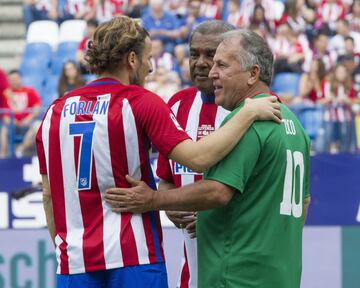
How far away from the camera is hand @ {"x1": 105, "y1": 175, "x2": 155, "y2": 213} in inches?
174

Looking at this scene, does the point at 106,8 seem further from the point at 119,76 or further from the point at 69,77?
the point at 119,76

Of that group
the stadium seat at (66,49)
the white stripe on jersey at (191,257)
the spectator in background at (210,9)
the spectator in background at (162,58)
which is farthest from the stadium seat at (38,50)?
the white stripe on jersey at (191,257)

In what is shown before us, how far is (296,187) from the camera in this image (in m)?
4.41

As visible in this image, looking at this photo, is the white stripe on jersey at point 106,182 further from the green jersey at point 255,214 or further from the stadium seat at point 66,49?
the stadium seat at point 66,49

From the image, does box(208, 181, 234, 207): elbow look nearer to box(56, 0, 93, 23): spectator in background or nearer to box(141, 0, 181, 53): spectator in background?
box(141, 0, 181, 53): spectator in background

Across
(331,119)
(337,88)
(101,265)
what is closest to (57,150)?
(101,265)

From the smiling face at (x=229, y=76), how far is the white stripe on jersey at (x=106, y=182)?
51 cm

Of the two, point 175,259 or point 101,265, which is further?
point 175,259

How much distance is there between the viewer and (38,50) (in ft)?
49.6

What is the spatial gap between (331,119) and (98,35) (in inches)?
209

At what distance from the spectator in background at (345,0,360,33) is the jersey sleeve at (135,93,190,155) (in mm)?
10717

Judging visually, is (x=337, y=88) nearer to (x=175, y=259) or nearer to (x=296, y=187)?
(x=175, y=259)

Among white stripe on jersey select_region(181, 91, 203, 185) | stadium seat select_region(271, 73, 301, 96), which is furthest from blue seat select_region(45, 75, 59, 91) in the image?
white stripe on jersey select_region(181, 91, 203, 185)

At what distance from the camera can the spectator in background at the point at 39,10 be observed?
624 inches
